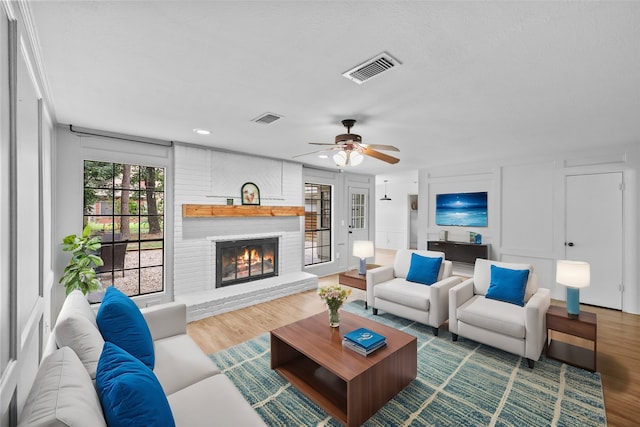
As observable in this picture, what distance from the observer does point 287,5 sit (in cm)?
139

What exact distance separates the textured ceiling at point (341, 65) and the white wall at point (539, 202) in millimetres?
984

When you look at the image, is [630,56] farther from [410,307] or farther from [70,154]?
[70,154]

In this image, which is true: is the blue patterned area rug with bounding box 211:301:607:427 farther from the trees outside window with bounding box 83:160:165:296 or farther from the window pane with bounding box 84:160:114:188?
the window pane with bounding box 84:160:114:188

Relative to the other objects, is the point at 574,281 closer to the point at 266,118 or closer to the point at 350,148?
the point at 350,148

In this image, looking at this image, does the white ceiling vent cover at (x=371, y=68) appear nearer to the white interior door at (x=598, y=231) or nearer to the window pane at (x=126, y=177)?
the window pane at (x=126, y=177)

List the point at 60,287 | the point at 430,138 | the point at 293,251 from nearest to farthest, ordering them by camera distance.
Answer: the point at 60,287
the point at 430,138
the point at 293,251

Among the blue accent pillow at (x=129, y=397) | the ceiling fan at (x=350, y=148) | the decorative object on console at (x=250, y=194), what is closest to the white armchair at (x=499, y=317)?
the ceiling fan at (x=350, y=148)

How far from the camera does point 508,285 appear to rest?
10.1ft

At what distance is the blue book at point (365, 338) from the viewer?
86.9 inches

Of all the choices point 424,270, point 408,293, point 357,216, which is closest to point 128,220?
point 408,293

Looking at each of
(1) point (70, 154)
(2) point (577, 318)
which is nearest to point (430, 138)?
(2) point (577, 318)

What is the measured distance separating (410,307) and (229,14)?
336cm

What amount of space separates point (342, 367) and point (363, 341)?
30 cm

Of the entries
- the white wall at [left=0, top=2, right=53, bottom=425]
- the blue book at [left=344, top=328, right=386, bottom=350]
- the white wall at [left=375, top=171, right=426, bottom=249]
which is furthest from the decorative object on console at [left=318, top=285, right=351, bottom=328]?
the white wall at [left=375, top=171, right=426, bottom=249]
